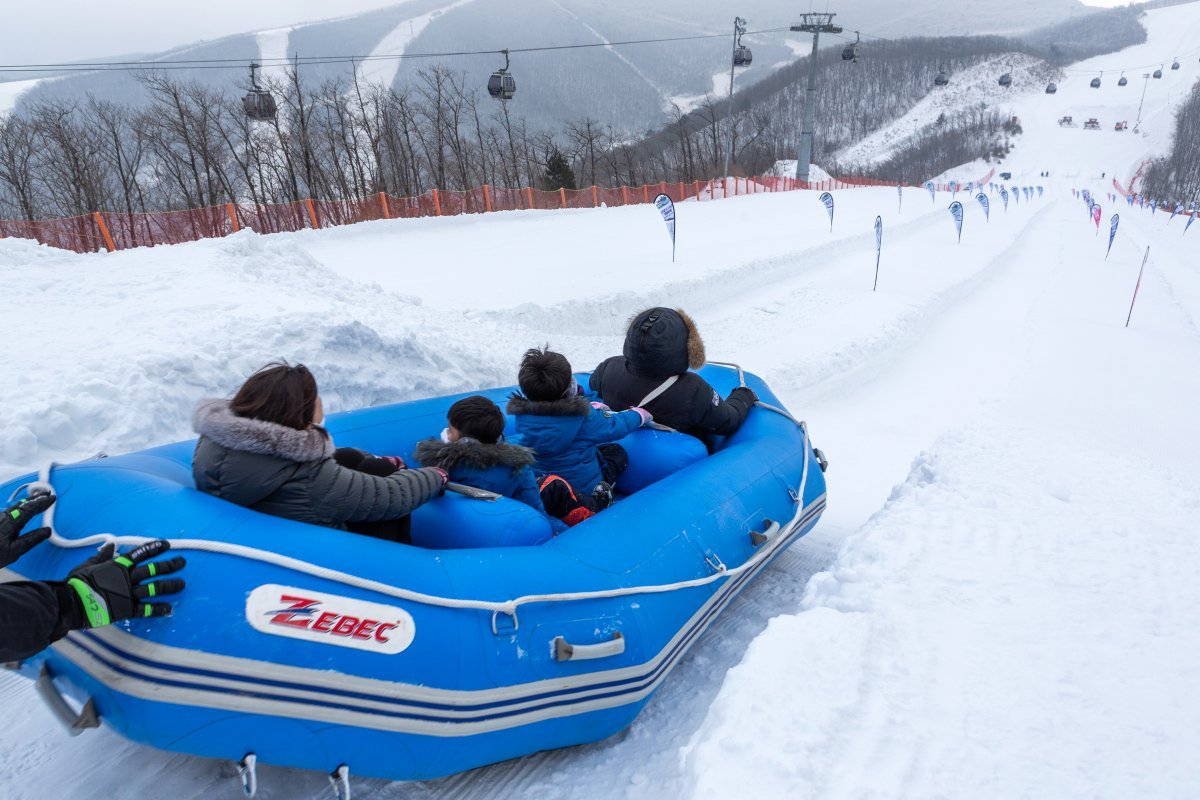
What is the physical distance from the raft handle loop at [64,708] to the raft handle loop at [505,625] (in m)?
1.13

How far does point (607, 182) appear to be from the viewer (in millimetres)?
46219

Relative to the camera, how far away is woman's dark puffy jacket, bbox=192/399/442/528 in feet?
6.65

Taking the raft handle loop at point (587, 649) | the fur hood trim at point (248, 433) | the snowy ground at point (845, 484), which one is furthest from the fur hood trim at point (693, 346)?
the fur hood trim at point (248, 433)

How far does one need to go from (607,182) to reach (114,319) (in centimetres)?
4377

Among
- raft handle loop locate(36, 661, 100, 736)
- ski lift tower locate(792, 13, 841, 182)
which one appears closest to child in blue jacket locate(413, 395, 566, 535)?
raft handle loop locate(36, 661, 100, 736)

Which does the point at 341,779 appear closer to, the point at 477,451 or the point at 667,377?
the point at 477,451

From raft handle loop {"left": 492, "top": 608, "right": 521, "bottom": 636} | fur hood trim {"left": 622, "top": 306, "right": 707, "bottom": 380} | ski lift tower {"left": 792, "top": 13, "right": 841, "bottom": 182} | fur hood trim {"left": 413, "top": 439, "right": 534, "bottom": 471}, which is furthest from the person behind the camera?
ski lift tower {"left": 792, "top": 13, "right": 841, "bottom": 182}

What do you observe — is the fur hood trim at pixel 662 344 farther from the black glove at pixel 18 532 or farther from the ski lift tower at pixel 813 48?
the ski lift tower at pixel 813 48

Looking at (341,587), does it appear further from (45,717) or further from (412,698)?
(45,717)

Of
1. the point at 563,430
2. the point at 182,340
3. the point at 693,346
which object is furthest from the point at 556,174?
the point at 563,430

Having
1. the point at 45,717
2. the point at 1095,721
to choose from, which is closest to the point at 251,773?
the point at 45,717

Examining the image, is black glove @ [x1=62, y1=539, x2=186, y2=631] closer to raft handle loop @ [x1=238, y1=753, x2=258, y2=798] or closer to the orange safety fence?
raft handle loop @ [x1=238, y1=753, x2=258, y2=798]

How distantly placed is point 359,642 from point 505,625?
0.47m

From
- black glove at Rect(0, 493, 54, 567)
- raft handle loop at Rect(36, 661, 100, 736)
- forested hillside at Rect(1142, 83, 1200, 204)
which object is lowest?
forested hillside at Rect(1142, 83, 1200, 204)
